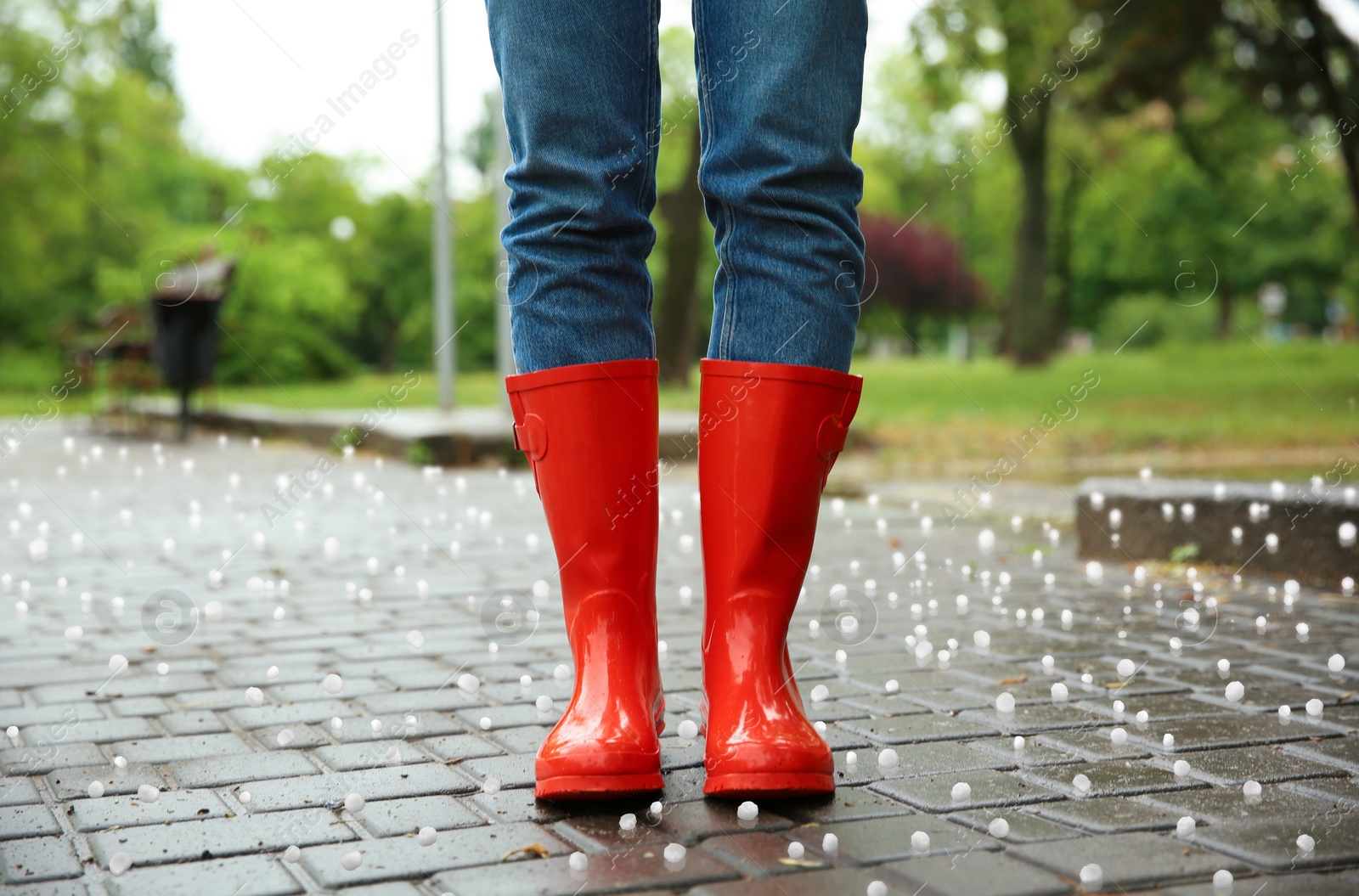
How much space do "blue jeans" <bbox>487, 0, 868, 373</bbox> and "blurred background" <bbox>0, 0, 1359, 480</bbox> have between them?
9.30 ft

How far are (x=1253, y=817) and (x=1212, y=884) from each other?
9.3 inches

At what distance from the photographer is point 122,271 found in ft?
69.5

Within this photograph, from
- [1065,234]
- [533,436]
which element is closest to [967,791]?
[533,436]

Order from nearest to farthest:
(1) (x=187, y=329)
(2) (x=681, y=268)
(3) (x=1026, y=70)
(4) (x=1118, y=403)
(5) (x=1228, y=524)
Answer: (5) (x=1228, y=524) → (1) (x=187, y=329) → (4) (x=1118, y=403) → (2) (x=681, y=268) → (3) (x=1026, y=70)

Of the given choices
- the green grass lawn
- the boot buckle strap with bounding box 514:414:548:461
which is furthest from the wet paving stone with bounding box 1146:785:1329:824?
the green grass lawn

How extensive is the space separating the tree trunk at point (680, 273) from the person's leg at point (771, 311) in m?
11.9

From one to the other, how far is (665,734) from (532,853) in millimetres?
535

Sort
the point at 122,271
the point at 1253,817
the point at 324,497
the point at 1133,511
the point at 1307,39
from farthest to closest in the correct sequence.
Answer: the point at 122,271 < the point at 1307,39 < the point at 324,497 < the point at 1133,511 < the point at 1253,817

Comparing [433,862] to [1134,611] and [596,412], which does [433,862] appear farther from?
[1134,611]

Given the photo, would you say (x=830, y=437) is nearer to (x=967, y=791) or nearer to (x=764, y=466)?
(x=764, y=466)

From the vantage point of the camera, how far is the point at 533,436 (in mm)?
1683

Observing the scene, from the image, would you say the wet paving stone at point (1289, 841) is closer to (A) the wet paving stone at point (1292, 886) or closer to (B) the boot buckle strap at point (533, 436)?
(A) the wet paving stone at point (1292, 886)

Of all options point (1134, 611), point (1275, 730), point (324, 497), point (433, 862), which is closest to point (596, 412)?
point (433, 862)

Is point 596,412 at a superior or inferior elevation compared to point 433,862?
superior
